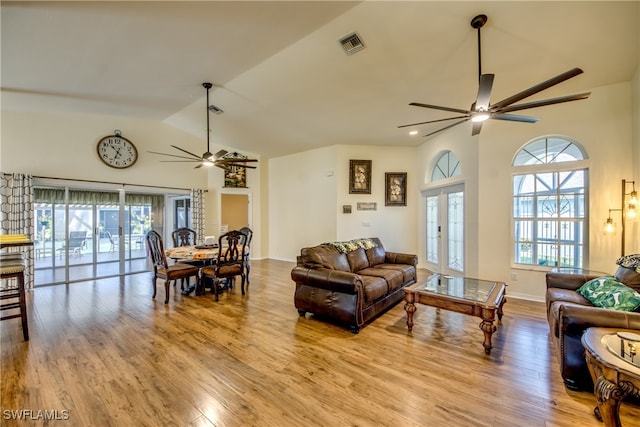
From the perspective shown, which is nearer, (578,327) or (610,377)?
(610,377)

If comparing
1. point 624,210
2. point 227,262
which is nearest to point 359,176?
point 227,262

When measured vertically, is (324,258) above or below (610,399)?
above

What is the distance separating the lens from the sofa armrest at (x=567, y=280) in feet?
10.3

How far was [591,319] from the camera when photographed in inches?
78.2

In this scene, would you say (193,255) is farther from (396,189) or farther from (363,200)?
(396,189)

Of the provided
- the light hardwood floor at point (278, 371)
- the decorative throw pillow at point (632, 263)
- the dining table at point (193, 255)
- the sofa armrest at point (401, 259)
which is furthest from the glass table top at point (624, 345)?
the dining table at point (193, 255)

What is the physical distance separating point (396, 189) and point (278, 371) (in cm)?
526

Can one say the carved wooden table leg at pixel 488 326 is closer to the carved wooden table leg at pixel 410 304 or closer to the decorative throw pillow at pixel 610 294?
the carved wooden table leg at pixel 410 304

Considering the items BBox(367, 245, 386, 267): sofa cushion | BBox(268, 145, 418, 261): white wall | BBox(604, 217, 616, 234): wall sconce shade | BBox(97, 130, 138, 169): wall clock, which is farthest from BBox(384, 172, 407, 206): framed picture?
BBox(97, 130, 138, 169): wall clock

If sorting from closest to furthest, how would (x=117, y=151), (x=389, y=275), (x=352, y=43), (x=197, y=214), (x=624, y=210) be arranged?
(x=352, y=43) → (x=624, y=210) → (x=389, y=275) → (x=117, y=151) → (x=197, y=214)

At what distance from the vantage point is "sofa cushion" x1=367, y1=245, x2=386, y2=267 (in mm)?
4574

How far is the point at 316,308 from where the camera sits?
130 inches

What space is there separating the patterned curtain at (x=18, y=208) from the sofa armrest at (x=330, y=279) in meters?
5.03

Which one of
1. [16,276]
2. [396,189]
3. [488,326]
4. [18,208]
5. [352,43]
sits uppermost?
[352,43]
